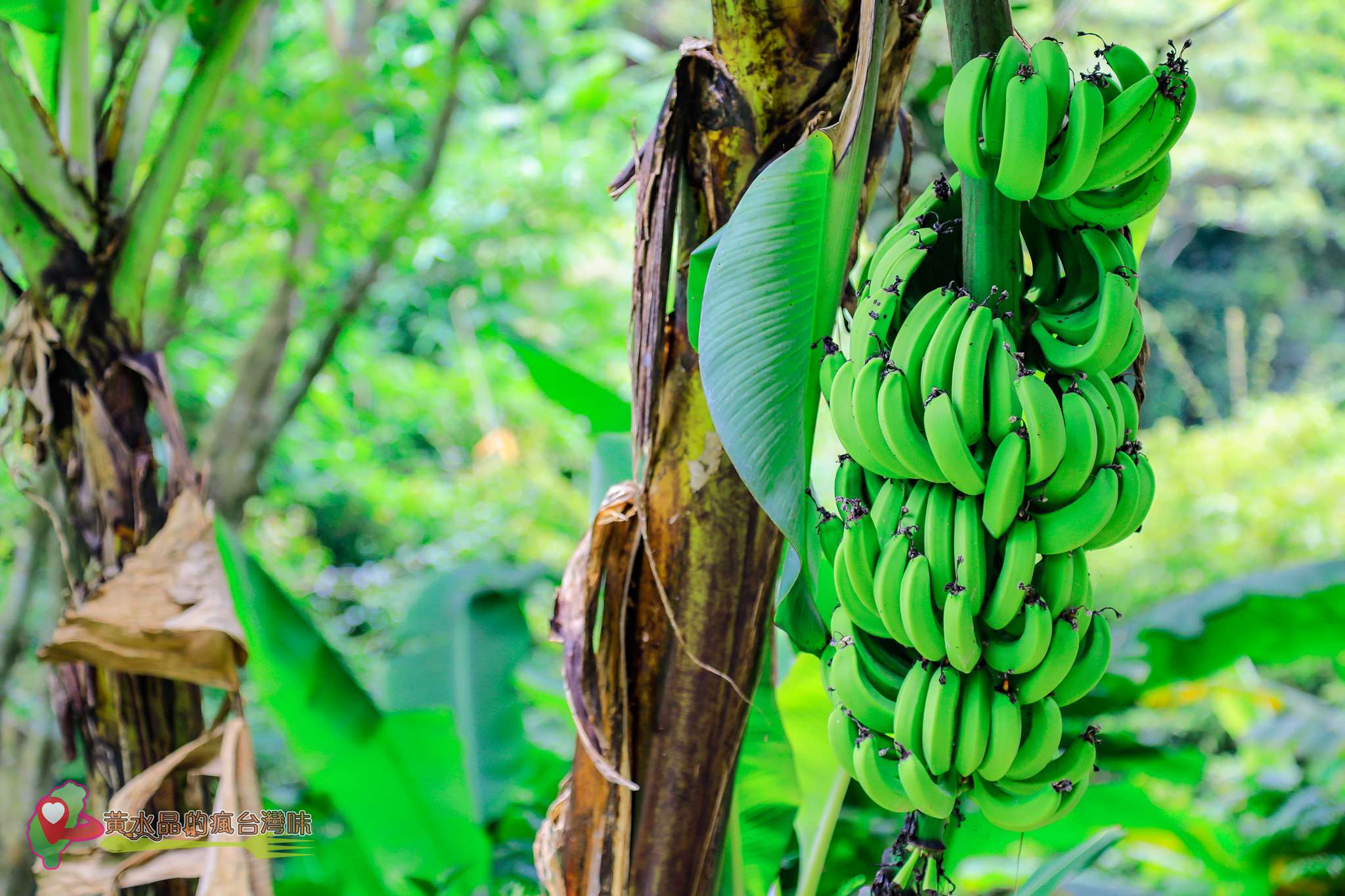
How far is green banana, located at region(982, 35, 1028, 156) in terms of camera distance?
1.34 feet

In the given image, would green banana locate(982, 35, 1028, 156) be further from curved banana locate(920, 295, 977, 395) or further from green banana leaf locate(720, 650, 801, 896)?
green banana leaf locate(720, 650, 801, 896)

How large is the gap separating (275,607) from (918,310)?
26.4 inches

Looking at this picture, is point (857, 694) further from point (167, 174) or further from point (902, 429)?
point (167, 174)

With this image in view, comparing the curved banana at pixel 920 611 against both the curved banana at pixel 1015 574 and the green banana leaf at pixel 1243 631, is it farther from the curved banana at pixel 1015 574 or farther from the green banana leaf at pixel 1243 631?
the green banana leaf at pixel 1243 631

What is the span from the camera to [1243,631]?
1000mm

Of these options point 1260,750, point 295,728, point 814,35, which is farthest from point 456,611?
point 1260,750

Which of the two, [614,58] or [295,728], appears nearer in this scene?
[295,728]

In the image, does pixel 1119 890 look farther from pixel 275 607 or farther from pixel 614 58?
pixel 614 58

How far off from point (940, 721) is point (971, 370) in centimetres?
15

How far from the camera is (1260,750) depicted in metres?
1.99

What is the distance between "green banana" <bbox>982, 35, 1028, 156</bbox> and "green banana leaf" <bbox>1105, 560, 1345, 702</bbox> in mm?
739

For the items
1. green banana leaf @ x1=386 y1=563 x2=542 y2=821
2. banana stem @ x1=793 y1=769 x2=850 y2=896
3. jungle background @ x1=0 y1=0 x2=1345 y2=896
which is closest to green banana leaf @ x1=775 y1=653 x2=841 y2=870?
jungle background @ x1=0 y1=0 x2=1345 y2=896

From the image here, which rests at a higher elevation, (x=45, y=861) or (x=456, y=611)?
(x=456, y=611)

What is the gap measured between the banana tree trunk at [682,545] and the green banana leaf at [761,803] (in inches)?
2.7
